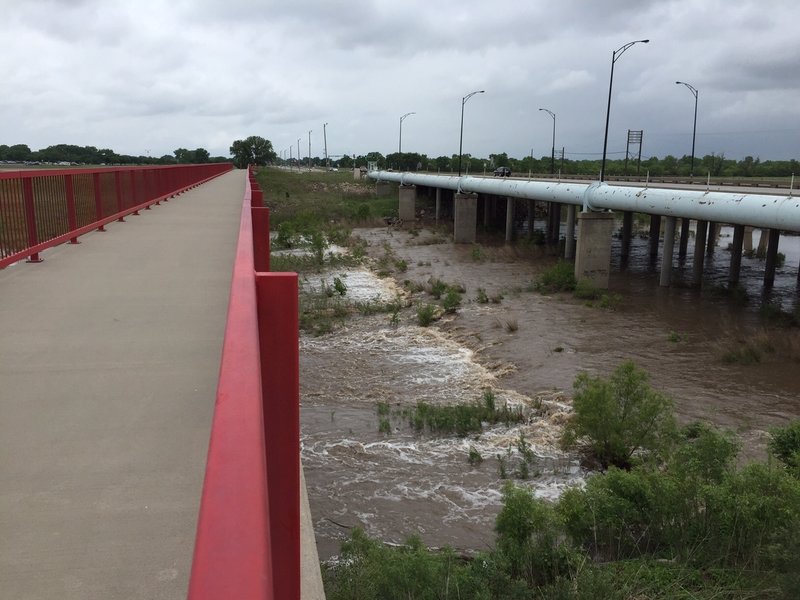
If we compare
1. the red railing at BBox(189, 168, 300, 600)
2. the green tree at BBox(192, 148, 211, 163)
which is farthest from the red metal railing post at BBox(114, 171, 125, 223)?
the green tree at BBox(192, 148, 211, 163)

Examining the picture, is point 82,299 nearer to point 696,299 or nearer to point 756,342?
point 756,342

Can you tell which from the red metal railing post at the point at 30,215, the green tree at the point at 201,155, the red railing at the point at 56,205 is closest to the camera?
the red railing at the point at 56,205

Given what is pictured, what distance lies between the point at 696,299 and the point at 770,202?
6.96m

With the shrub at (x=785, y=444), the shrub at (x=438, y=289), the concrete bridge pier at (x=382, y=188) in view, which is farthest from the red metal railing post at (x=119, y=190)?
the concrete bridge pier at (x=382, y=188)

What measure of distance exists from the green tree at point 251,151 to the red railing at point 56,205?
15001cm

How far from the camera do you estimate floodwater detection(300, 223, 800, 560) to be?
10930 mm

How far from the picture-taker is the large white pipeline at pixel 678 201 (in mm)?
20641

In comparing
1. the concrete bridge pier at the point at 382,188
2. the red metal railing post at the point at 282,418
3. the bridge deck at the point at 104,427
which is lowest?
the concrete bridge pier at the point at 382,188

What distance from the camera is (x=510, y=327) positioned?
21.6 metres

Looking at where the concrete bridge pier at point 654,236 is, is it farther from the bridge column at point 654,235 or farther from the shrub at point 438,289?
the shrub at point 438,289

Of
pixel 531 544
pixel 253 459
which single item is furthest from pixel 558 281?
pixel 253 459

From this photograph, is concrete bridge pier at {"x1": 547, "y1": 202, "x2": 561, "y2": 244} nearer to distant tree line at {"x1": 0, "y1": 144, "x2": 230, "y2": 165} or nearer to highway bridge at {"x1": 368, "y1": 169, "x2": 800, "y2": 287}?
highway bridge at {"x1": 368, "y1": 169, "x2": 800, "y2": 287}

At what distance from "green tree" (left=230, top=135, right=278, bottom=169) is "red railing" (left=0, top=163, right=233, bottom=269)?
150 meters

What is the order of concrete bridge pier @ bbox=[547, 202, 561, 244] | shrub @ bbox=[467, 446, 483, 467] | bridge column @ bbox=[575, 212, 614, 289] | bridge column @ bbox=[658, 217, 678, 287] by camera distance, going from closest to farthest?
shrub @ bbox=[467, 446, 483, 467] → bridge column @ bbox=[575, 212, 614, 289] → bridge column @ bbox=[658, 217, 678, 287] → concrete bridge pier @ bbox=[547, 202, 561, 244]
